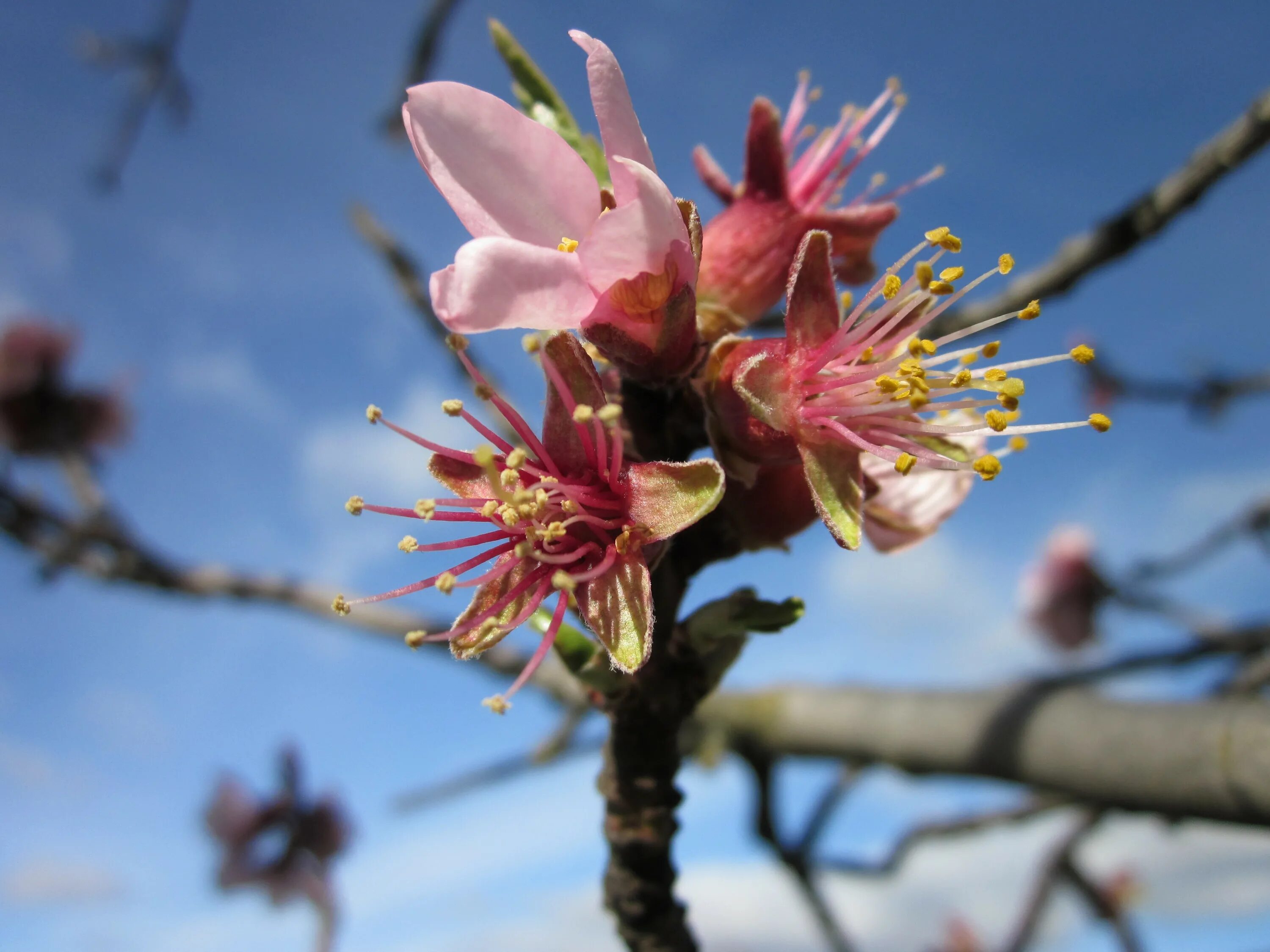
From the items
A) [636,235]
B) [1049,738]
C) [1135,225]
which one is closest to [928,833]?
[1049,738]

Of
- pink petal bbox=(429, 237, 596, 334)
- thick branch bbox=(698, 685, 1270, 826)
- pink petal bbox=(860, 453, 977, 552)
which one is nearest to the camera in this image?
pink petal bbox=(429, 237, 596, 334)

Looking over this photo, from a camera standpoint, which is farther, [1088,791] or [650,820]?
[1088,791]

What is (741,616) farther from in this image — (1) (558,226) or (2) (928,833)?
(2) (928,833)

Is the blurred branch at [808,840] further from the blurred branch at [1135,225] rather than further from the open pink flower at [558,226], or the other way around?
the open pink flower at [558,226]

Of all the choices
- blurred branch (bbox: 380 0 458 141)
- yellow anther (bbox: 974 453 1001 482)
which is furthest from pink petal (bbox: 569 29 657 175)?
blurred branch (bbox: 380 0 458 141)

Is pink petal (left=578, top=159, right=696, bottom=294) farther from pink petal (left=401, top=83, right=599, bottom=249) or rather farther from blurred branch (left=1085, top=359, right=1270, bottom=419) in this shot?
blurred branch (left=1085, top=359, right=1270, bottom=419)

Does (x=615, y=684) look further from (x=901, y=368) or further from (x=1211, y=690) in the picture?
(x=1211, y=690)

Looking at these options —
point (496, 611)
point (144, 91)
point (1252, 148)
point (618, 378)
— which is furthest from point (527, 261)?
point (144, 91)
